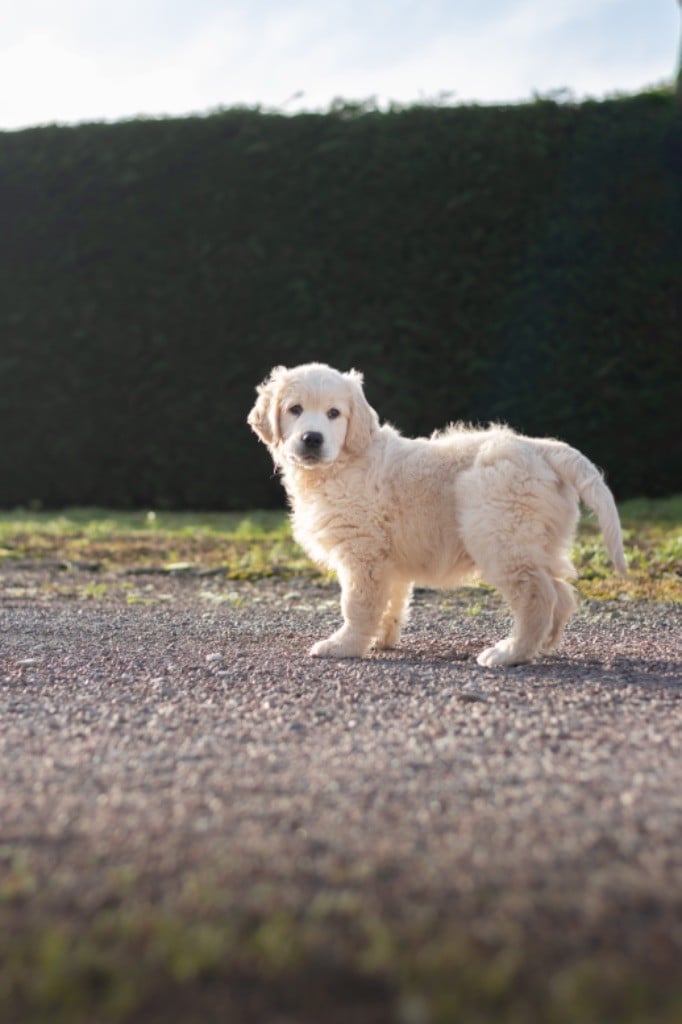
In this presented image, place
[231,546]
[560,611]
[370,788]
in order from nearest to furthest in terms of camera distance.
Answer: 1. [370,788]
2. [560,611]
3. [231,546]

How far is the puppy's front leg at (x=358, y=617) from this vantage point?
15.6ft

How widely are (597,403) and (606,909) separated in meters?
9.67

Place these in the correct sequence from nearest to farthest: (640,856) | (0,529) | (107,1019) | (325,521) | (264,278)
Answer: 1. (107,1019)
2. (640,856)
3. (325,521)
4. (0,529)
5. (264,278)

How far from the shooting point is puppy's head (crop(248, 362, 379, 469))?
4859mm

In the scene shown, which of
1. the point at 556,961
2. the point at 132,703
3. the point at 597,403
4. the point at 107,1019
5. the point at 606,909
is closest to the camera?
the point at 107,1019

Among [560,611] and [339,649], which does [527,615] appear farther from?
[339,649]

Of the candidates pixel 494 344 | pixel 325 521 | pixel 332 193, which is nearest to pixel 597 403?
pixel 494 344

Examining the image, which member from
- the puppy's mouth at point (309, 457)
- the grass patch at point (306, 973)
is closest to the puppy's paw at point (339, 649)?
the puppy's mouth at point (309, 457)

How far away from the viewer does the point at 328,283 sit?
11781 mm

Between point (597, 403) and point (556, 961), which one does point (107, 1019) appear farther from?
point (597, 403)

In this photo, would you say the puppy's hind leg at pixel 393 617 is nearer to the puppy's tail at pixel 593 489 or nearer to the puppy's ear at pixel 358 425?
the puppy's ear at pixel 358 425

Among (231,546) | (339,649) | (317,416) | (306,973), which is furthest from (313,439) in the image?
(231,546)

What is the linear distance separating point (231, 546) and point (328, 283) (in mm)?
4025

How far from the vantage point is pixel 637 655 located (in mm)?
4656
